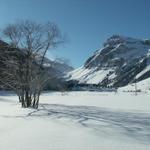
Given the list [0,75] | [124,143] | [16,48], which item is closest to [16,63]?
[16,48]

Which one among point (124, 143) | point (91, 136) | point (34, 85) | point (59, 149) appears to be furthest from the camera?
point (34, 85)

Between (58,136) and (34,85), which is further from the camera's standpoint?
(34,85)

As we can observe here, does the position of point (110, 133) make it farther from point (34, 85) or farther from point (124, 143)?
point (34, 85)

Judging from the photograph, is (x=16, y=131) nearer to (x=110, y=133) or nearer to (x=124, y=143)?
(x=110, y=133)

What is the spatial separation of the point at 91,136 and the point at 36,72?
18025mm

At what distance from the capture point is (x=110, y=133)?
43.4 ft

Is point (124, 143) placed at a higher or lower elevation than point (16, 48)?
lower

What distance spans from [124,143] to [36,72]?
1961 cm

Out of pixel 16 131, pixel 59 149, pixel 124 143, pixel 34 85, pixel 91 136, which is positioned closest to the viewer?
pixel 59 149

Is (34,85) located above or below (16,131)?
above

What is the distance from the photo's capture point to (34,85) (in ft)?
95.0

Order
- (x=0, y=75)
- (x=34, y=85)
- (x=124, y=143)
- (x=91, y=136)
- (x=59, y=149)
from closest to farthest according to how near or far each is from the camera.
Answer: (x=59, y=149), (x=124, y=143), (x=91, y=136), (x=34, y=85), (x=0, y=75)

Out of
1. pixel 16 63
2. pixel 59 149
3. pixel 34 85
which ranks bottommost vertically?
pixel 59 149

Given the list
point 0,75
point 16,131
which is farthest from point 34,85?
point 16,131
